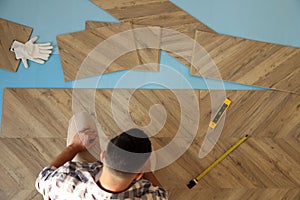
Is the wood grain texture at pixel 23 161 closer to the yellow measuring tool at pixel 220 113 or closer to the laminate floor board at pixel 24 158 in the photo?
the laminate floor board at pixel 24 158

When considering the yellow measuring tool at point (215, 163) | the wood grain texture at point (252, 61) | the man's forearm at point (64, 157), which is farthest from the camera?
the wood grain texture at point (252, 61)

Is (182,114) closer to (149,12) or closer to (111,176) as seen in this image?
(149,12)

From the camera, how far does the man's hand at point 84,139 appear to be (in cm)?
110

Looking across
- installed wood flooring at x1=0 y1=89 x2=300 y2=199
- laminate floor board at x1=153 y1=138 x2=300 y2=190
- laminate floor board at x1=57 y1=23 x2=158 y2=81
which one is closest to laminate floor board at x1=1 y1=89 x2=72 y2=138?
installed wood flooring at x1=0 y1=89 x2=300 y2=199

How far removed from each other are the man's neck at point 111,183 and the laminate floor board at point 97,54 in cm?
66

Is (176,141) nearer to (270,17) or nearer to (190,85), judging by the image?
(190,85)

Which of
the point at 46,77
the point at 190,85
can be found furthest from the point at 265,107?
the point at 46,77

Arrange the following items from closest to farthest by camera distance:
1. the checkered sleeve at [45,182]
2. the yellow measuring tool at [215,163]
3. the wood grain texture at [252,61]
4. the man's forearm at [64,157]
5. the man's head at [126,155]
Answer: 1. the man's head at [126,155]
2. the checkered sleeve at [45,182]
3. the man's forearm at [64,157]
4. the yellow measuring tool at [215,163]
5. the wood grain texture at [252,61]

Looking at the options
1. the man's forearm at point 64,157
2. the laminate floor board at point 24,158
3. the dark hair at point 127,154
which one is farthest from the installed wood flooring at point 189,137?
the dark hair at point 127,154

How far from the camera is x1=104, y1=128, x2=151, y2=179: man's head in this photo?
779 mm

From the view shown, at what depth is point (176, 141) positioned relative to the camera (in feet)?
4.35

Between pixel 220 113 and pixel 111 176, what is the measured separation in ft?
2.27

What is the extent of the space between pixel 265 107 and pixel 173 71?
1.29 ft

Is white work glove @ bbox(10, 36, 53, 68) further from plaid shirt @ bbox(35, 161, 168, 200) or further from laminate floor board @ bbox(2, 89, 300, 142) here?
plaid shirt @ bbox(35, 161, 168, 200)
